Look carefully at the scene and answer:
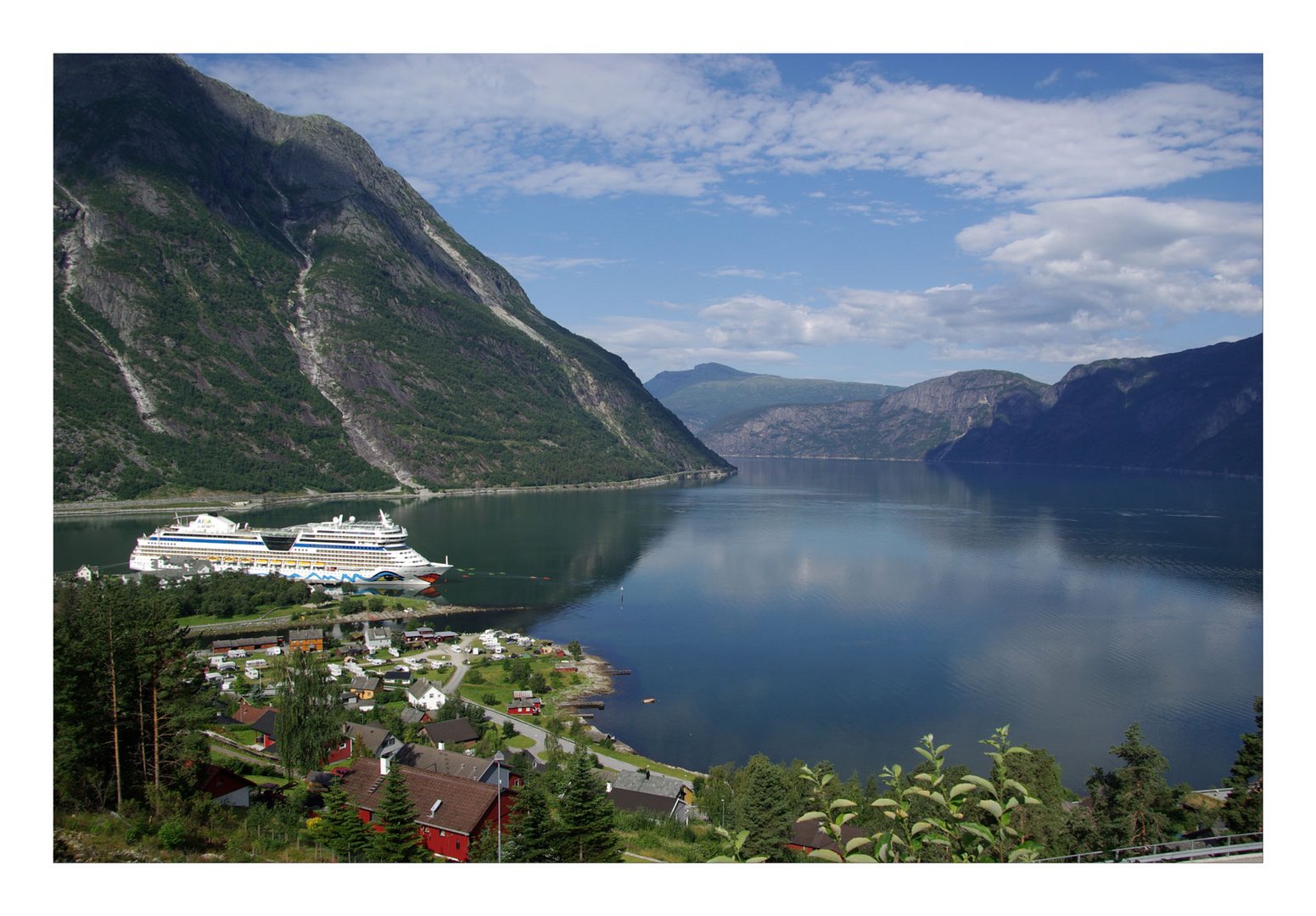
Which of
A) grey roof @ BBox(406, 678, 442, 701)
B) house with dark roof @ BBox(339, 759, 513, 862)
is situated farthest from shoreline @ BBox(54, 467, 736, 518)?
house with dark roof @ BBox(339, 759, 513, 862)

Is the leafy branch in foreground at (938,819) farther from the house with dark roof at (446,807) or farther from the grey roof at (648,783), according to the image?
the grey roof at (648,783)

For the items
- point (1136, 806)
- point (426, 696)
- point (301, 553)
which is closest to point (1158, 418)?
point (301, 553)

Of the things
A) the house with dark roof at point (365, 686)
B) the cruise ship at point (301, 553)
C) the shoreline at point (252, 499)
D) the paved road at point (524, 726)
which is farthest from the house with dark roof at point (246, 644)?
the shoreline at point (252, 499)

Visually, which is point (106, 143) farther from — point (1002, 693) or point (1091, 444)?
point (1091, 444)

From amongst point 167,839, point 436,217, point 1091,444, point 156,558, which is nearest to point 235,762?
point 167,839

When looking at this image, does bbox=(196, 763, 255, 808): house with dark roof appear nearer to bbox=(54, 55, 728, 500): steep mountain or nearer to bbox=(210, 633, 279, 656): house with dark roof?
bbox=(210, 633, 279, 656): house with dark roof

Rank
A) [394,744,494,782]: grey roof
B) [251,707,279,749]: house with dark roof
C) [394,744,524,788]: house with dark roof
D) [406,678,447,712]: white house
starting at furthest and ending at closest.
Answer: [406,678,447,712]: white house → [251,707,279,749]: house with dark roof → [394,744,494,782]: grey roof → [394,744,524,788]: house with dark roof

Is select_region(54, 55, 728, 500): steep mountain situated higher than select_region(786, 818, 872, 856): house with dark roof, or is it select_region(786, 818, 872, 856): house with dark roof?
select_region(54, 55, 728, 500): steep mountain
